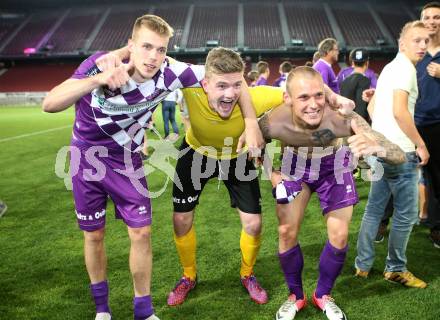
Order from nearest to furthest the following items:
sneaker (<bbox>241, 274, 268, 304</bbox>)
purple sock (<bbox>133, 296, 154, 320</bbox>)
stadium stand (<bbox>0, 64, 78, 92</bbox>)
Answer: purple sock (<bbox>133, 296, 154, 320</bbox>) → sneaker (<bbox>241, 274, 268, 304</bbox>) → stadium stand (<bbox>0, 64, 78, 92</bbox>)

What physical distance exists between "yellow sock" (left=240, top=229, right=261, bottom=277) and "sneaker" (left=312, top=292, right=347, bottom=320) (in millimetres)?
580

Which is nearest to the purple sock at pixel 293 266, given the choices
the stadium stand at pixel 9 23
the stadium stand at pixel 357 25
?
the stadium stand at pixel 357 25

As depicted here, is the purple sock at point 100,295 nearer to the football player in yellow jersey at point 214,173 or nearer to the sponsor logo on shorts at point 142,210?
the football player in yellow jersey at point 214,173

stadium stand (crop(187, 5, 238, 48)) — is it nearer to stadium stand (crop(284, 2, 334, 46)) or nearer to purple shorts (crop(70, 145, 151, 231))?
stadium stand (crop(284, 2, 334, 46))

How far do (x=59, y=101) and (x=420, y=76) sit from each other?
311 cm

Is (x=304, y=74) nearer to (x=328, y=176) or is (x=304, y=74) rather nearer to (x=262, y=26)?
(x=328, y=176)

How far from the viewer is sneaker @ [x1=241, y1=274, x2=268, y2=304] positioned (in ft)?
10.8

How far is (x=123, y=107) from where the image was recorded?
2.69 meters

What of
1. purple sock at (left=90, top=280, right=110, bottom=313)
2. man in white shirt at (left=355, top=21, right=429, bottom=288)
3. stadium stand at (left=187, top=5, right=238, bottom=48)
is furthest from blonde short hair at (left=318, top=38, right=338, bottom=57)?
stadium stand at (left=187, top=5, right=238, bottom=48)

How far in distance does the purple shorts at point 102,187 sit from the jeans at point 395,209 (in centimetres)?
186

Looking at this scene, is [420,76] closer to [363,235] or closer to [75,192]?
[363,235]

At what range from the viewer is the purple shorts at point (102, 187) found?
9.18 ft

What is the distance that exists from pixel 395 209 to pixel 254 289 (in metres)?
1.32

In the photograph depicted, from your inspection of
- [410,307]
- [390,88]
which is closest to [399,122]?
[390,88]
